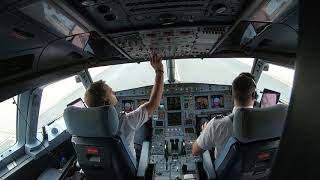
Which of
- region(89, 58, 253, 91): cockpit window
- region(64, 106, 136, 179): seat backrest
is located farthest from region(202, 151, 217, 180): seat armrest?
region(89, 58, 253, 91): cockpit window

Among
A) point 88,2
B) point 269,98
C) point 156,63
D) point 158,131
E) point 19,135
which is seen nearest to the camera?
point 88,2

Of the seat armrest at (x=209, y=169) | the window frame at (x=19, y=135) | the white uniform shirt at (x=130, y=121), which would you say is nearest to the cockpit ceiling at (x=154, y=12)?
the white uniform shirt at (x=130, y=121)

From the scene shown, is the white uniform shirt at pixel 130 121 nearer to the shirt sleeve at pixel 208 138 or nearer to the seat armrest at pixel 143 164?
the seat armrest at pixel 143 164

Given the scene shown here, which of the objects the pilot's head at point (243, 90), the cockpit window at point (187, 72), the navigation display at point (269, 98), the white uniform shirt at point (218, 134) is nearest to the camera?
the pilot's head at point (243, 90)

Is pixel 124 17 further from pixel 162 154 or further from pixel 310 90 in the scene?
pixel 162 154

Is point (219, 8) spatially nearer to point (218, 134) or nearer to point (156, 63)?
point (218, 134)

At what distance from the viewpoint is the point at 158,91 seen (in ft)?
12.1

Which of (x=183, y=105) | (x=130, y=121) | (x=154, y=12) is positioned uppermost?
(x=154, y=12)

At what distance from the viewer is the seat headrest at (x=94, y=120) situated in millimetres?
3119

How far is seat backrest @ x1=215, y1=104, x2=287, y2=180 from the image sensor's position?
2.79 meters

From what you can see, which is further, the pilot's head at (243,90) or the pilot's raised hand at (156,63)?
the pilot's raised hand at (156,63)

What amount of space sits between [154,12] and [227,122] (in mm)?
1488

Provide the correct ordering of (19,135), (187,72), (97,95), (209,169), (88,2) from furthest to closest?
(187,72), (19,135), (209,169), (97,95), (88,2)

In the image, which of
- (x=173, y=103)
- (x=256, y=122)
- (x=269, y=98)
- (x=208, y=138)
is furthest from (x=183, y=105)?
(x=256, y=122)
